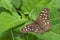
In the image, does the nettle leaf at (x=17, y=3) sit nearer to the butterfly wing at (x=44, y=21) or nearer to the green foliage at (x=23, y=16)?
the green foliage at (x=23, y=16)

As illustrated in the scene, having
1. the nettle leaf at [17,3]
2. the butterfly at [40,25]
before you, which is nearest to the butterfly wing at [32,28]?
the butterfly at [40,25]

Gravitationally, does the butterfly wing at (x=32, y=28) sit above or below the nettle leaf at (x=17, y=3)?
below

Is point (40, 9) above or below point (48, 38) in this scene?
above

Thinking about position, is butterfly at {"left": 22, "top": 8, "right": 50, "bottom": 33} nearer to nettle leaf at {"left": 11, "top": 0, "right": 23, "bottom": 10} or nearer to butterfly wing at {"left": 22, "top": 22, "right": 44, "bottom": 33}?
butterfly wing at {"left": 22, "top": 22, "right": 44, "bottom": 33}

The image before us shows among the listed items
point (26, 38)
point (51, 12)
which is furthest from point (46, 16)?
point (26, 38)

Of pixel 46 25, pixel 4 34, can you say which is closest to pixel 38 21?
pixel 46 25

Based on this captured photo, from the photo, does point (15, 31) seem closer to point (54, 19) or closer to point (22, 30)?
point (22, 30)
